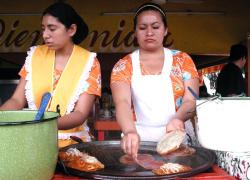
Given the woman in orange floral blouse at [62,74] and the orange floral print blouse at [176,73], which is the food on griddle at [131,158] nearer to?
the woman in orange floral blouse at [62,74]

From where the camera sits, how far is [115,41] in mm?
6055

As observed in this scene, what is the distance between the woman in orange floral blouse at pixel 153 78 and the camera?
6.02 feet

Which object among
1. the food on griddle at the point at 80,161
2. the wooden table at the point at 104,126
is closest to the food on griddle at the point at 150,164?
the food on griddle at the point at 80,161

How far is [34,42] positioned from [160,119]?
14.5ft

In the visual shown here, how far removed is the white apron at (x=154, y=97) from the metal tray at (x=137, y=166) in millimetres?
393

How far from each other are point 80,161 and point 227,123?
47cm

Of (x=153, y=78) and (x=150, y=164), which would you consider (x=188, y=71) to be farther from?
(x=150, y=164)

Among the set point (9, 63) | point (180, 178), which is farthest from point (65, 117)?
point (9, 63)

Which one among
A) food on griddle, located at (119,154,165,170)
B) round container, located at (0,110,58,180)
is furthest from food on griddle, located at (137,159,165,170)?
A: round container, located at (0,110,58,180)

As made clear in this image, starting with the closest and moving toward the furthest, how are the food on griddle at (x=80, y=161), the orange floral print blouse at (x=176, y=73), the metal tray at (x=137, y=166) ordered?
the metal tray at (x=137, y=166)
the food on griddle at (x=80, y=161)
the orange floral print blouse at (x=176, y=73)

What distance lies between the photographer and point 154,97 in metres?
1.88

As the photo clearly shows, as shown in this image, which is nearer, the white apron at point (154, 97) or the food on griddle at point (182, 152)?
the food on griddle at point (182, 152)

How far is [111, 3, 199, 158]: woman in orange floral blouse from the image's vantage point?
6.02ft

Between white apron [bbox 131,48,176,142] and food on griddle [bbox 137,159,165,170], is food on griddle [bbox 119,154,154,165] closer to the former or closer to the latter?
food on griddle [bbox 137,159,165,170]
